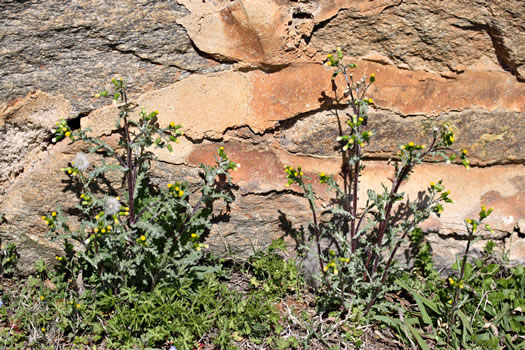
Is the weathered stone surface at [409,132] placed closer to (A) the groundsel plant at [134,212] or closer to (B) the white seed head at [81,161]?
(A) the groundsel plant at [134,212]

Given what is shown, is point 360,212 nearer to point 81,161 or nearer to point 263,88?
point 263,88

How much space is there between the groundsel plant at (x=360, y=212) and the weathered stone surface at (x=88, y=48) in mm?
869

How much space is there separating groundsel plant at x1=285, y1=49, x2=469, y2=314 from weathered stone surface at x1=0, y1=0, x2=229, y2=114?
34.2 inches

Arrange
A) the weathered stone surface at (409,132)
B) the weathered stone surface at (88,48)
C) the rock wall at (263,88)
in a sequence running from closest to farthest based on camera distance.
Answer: the weathered stone surface at (88,48) → the rock wall at (263,88) → the weathered stone surface at (409,132)

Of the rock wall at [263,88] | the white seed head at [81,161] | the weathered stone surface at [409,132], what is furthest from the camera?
the weathered stone surface at [409,132]

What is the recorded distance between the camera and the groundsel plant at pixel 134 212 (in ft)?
9.59

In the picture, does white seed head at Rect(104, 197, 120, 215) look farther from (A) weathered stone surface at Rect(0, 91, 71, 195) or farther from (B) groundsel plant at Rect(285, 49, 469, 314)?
(B) groundsel plant at Rect(285, 49, 469, 314)

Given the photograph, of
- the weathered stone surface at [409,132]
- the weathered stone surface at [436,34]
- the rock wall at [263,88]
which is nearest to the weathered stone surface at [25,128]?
the rock wall at [263,88]

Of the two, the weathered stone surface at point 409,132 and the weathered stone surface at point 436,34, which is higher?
the weathered stone surface at point 436,34

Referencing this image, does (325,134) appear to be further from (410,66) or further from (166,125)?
(166,125)

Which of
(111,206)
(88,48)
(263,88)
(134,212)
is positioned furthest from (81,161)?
(263,88)

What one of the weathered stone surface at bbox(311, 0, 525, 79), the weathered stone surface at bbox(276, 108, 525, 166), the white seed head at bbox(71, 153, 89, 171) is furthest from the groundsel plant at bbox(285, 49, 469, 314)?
the white seed head at bbox(71, 153, 89, 171)

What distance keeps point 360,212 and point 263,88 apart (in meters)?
0.99

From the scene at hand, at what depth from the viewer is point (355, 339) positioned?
3033 mm
